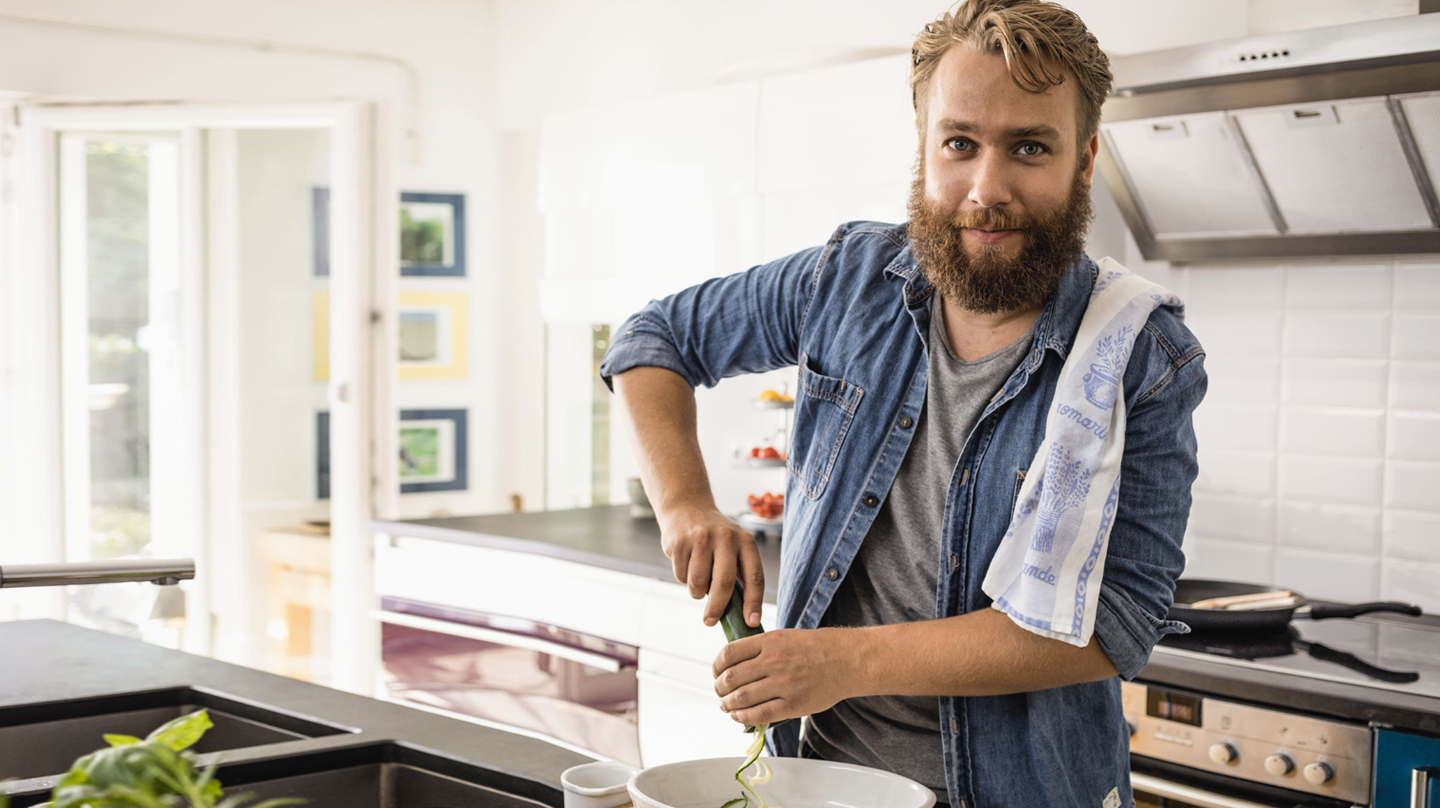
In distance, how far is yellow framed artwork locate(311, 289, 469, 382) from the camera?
15.0 feet

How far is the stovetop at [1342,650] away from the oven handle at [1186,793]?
0.66 feet

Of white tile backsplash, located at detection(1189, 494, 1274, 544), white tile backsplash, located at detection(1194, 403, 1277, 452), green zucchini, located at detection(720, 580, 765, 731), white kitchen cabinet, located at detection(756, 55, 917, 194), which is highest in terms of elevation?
white kitchen cabinet, located at detection(756, 55, 917, 194)

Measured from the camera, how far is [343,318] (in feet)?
13.3

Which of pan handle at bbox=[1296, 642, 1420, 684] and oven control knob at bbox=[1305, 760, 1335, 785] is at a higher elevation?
pan handle at bbox=[1296, 642, 1420, 684]

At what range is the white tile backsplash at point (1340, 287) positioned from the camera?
2461 mm

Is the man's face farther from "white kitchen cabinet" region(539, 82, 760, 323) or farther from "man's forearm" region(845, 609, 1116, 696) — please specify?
"white kitchen cabinet" region(539, 82, 760, 323)

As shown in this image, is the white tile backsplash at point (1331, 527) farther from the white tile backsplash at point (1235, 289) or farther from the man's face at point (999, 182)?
the man's face at point (999, 182)

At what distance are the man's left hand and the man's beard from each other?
0.41m

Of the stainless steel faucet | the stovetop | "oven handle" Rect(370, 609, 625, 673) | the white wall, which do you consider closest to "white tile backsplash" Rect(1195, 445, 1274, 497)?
the white wall

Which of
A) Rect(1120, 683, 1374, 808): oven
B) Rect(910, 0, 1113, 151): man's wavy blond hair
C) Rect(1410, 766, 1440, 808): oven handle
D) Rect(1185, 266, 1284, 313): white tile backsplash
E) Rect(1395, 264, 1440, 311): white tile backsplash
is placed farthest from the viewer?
Rect(1185, 266, 1284, 313): white tile backsplash

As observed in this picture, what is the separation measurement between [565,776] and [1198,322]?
1983 millimetres

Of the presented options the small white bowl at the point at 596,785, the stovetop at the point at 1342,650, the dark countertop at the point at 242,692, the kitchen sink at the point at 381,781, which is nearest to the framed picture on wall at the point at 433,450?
the dark countertop at the point at 242,692

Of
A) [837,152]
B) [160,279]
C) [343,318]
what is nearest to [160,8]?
[160,279]

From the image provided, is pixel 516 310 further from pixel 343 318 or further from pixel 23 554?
pixel 23 554
